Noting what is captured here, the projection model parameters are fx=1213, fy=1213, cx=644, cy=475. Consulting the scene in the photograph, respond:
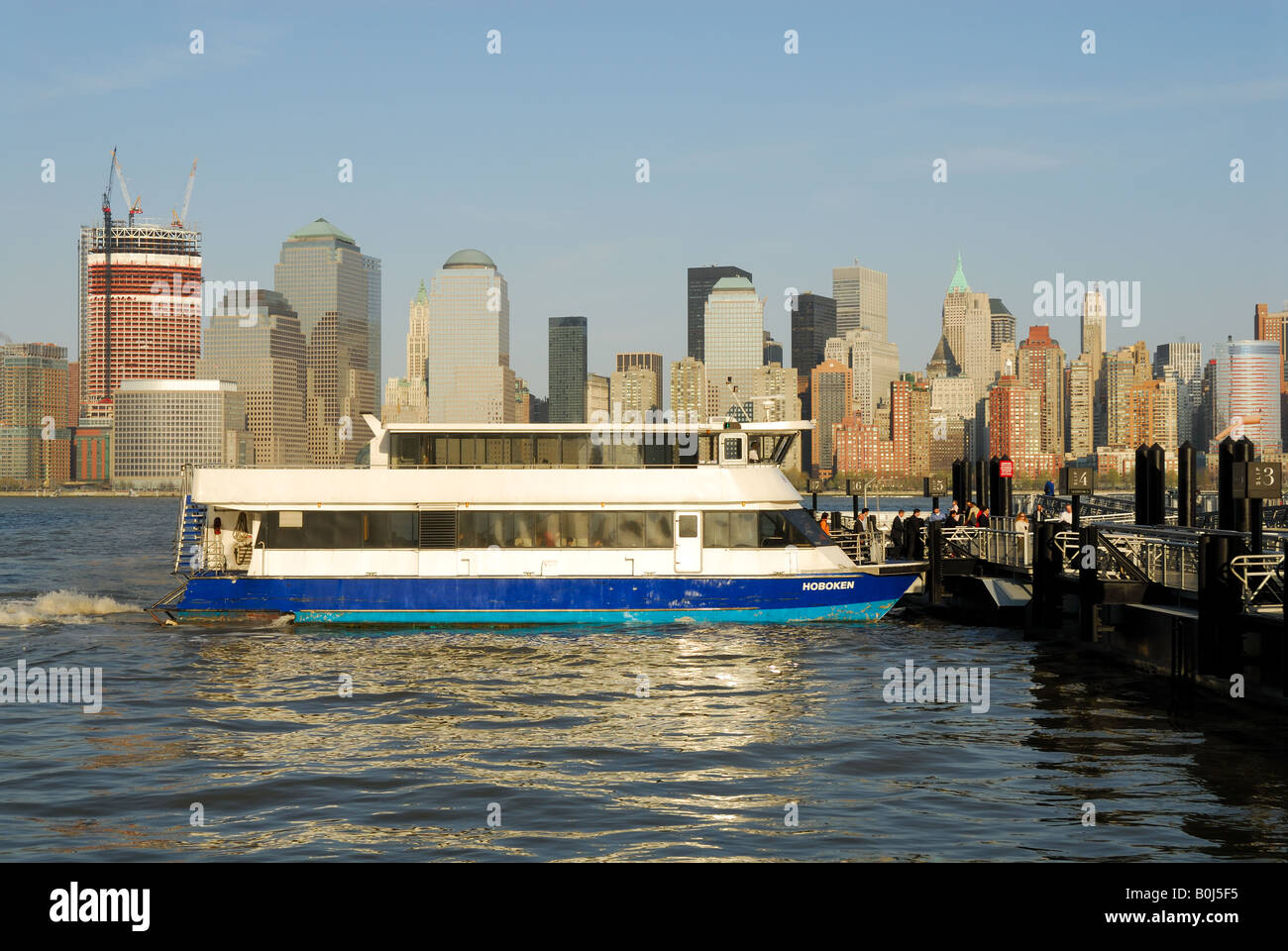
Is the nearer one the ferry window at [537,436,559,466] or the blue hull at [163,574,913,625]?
the blue hull at [163,574,913,625]

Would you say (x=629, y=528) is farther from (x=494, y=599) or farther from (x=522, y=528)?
(x=494, y=599)

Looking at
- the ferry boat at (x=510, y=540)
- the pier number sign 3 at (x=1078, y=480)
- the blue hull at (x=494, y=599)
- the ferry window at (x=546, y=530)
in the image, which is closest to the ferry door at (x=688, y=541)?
the ferry boat at (x=510, y=540)

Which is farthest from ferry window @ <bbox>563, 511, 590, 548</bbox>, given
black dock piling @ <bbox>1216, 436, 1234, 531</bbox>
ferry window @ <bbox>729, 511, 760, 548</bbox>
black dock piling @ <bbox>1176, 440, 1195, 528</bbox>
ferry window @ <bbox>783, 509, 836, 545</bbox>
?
black dock piling @ <bbox>1176, 440, 1195, 528</bbox>

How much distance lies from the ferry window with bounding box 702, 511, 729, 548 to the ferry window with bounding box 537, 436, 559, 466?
4.08 m

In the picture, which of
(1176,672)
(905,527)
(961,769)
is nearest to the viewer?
(961,769)

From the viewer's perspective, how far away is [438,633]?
30078 mm

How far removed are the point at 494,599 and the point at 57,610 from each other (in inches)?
595

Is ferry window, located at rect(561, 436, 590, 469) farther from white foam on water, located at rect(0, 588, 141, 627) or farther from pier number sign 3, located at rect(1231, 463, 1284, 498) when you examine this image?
pier number sign 3, located at rect(1231, 463, 1284, 498)

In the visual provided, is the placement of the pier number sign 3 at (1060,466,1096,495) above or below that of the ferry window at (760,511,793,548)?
above

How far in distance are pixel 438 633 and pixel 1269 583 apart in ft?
60.5

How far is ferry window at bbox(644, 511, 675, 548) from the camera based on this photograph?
1208 inches
